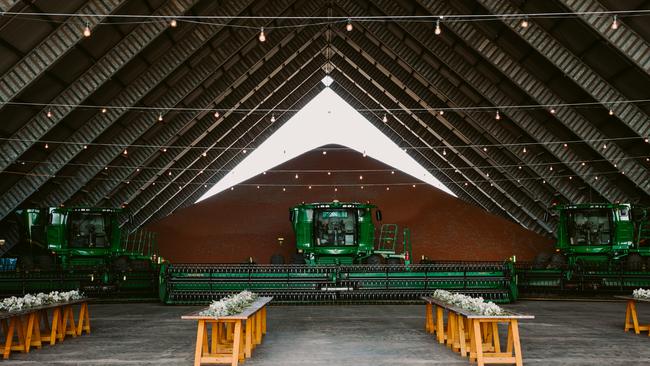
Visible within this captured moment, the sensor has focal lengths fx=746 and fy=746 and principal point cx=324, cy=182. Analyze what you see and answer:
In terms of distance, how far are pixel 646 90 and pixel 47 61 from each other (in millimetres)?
15442

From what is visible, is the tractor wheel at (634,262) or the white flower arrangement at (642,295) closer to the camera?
the white flower arrangement at (642,295)

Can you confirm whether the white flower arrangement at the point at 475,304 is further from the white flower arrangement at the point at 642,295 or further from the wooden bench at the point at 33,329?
the wooden bench at the point at 33,329

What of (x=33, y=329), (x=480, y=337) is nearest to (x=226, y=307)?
(x=480, y=337)

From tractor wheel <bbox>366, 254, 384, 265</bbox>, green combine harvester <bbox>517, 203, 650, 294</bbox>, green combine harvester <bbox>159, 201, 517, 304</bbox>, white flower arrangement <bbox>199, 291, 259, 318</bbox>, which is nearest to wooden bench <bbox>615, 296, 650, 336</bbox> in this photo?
green combine harvester <bbox>159, 201, 517, 304</bbox>

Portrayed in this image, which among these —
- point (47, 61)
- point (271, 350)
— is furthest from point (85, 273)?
point (271, 350)

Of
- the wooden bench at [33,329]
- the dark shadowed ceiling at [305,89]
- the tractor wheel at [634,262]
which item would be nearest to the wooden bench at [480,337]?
the wooden bench at [33,329]

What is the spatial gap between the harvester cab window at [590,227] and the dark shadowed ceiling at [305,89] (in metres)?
1.70

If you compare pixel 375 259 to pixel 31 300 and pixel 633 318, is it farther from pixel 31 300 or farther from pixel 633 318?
pixel 31 300

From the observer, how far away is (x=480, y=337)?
8.27m

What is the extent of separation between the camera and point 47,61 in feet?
57.5

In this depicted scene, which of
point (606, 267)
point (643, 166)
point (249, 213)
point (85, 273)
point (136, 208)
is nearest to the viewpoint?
point (85, 273)

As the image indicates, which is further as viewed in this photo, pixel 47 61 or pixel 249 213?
pixel 249 213

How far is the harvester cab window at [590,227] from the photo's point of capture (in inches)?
920

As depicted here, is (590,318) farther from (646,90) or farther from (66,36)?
(66,36)
